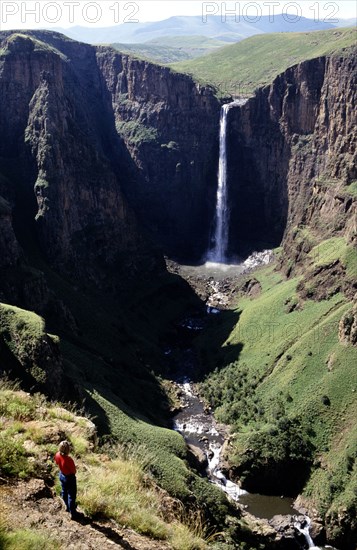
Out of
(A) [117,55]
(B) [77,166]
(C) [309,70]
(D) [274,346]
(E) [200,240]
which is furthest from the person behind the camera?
(A) [117,55]

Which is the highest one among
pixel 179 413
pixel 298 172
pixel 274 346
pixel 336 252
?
pixel 298 172

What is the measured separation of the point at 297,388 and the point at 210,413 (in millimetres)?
11425

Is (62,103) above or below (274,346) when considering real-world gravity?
above

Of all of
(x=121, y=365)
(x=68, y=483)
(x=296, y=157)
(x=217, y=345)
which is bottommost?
(x=217, y=345)

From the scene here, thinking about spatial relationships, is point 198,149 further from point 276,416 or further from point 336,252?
point 276,416

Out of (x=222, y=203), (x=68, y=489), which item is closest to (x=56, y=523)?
(x=68, y=489)

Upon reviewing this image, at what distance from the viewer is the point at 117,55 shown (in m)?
137

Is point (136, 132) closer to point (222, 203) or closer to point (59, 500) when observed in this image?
point (222, 203)

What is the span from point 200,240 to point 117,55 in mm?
51680

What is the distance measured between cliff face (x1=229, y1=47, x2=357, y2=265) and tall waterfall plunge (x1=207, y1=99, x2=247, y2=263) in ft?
5.03

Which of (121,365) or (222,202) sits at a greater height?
(222,202)

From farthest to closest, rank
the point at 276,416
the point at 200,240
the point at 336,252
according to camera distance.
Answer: the point at 200,240, the point at 336,252, the point at 276,416

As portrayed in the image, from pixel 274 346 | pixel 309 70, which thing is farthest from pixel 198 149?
pixel 274 346

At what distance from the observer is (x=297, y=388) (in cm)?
6359
